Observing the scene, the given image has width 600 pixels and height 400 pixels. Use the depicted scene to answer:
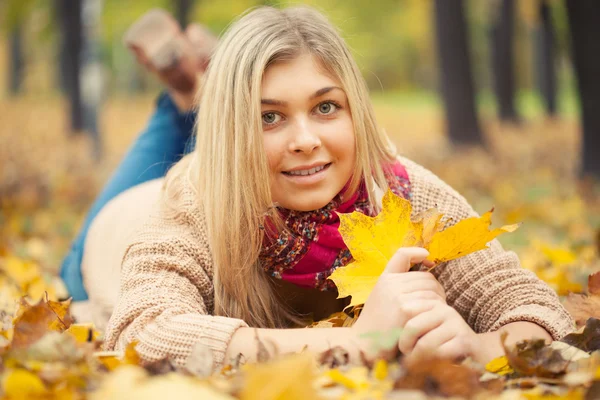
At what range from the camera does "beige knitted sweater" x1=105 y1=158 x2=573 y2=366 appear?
5.54ft

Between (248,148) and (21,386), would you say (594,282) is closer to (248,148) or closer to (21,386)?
(248,148)

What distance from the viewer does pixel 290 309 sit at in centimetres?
218

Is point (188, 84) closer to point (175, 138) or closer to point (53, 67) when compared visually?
point (175, 138)

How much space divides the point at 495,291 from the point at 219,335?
2.70 ft

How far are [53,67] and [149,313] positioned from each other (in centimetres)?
2440

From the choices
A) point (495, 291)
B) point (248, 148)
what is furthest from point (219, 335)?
point (495, 291)

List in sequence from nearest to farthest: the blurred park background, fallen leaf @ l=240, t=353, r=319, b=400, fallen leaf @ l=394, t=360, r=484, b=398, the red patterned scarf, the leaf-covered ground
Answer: fallen leaf @ l=240, t=353, r=319, b=400, the leaf-covered ground, fallen leaf @ l=394, t=360, r=484, b=398, the red patterned scarf, the blurred park background

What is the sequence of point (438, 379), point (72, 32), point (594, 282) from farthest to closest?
point (72, 32) → point (594, 282) → point (438, 379)

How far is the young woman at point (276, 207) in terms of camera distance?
6.22 ft

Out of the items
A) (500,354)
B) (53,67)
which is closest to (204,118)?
(500,354)

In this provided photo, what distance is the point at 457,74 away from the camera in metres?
9.40

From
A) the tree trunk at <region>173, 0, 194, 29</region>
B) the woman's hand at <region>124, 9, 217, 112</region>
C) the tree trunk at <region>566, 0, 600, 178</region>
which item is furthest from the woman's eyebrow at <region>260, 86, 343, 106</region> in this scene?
the tree trunk at <region>173, 0, 194, 29</region>

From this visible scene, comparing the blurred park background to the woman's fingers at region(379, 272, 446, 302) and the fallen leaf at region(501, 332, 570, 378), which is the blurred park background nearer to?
the woman's fingers at region(379, 272, 446, 302)

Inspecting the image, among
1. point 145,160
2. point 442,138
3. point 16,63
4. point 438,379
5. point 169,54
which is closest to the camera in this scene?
point 438,379
